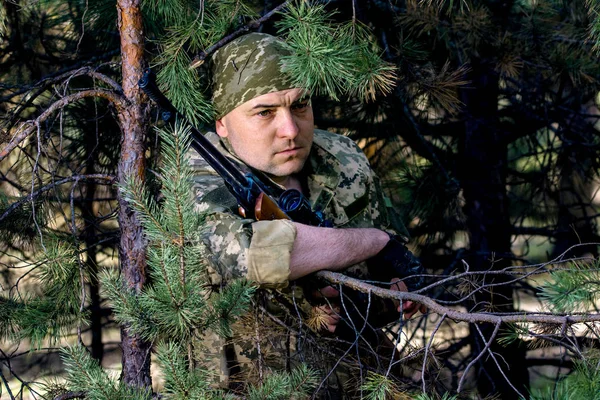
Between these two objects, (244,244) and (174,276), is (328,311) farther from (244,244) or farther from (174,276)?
(174,276)

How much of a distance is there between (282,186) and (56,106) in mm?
716

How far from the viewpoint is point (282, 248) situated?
202 centimetres

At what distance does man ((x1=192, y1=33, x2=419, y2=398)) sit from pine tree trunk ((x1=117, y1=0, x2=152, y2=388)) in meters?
0.20

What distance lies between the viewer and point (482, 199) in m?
4.18

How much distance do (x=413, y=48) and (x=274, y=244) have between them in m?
1.46

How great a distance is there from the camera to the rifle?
2133 millimetres

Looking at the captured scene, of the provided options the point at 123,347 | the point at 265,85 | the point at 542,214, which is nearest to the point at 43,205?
the point at 123,347

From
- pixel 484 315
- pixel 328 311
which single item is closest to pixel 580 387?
pixel 484 315

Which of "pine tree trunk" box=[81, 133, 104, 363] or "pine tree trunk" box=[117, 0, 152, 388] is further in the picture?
"pine tree trunk" box=[81, 133, 104, 363]

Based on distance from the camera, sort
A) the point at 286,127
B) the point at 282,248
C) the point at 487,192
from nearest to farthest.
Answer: the point at 282,248 → the point at 286,127 → the point at 487,192

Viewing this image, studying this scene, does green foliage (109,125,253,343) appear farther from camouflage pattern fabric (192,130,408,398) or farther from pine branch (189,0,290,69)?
pine branch (189,0,290,69)

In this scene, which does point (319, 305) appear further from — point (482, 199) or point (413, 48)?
point (482, 199)

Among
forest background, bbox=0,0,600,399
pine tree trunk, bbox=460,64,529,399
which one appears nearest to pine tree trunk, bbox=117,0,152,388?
forest background, bbox=0,0,600,399

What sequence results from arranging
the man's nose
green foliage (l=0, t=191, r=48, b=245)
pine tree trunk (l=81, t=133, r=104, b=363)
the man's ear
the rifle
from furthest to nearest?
1. pine tree trunk (l=81, t=133, r=104, b=363)
2. green foliage (l=0, t=191, r=48, b=245)
3. the man's ear
4. the man's nose
5. the rifle
